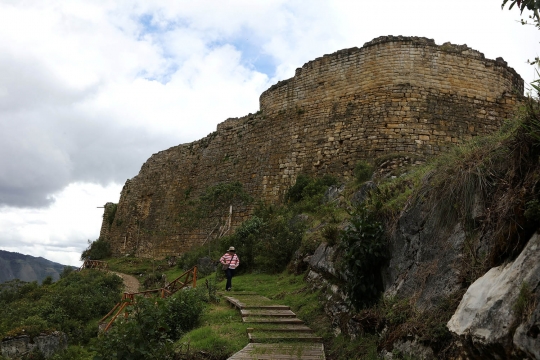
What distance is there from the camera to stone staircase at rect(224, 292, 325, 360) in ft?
19.6

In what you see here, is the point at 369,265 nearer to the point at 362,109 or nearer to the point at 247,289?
the point at 247,289

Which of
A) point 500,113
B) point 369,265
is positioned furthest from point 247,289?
point 500,113

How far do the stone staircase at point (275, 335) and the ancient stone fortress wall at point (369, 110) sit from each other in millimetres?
7376

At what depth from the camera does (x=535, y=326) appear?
9.16 ft

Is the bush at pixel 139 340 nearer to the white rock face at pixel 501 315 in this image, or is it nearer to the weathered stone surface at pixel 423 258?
the weathered stone surface at pixel 423 258

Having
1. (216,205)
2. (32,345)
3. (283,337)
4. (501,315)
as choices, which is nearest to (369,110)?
(216,205)

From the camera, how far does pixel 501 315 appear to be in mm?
3123

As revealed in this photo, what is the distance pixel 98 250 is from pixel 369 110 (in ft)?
72.7

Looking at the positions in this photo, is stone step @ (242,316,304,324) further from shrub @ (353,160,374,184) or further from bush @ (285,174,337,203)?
bush @ (285,174,337,203)

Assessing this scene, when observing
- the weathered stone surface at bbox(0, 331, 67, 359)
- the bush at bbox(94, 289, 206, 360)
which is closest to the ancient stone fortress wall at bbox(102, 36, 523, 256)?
the weathered stone surface at bbox(0, 331, 67, 359)

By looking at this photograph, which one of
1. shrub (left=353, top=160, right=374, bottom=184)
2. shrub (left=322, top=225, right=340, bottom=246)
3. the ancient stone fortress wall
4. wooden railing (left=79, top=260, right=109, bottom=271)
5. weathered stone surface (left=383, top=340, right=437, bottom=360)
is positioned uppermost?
the ancient stone fortress wall

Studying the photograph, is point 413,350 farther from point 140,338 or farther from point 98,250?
point 98,250

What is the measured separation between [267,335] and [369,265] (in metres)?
1.94

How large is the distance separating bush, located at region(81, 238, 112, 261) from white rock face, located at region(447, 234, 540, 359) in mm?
29308
